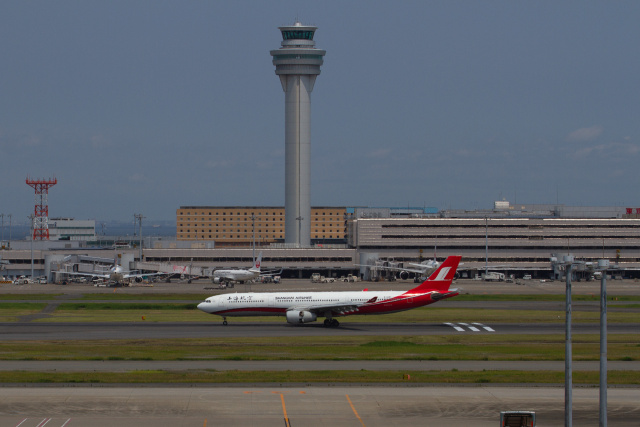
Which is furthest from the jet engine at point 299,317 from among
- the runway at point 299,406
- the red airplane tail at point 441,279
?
the runway at point 299,406

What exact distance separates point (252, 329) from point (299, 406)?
34618 mm

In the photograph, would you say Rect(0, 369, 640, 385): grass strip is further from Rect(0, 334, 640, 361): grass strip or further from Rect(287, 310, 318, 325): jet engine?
Rect(287, 310, 318, 325): jet engine

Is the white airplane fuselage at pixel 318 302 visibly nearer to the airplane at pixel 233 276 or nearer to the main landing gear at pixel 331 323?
the main landing gear at pixel 331 323

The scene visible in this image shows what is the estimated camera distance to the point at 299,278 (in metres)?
186

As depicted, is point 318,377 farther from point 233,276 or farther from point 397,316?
point 233,276

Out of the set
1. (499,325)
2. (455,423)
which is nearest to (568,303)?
(455,423)

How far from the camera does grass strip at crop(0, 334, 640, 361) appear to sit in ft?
189

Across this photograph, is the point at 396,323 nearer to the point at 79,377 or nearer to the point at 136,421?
the point at 79,377

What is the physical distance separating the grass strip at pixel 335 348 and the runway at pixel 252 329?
3084mm

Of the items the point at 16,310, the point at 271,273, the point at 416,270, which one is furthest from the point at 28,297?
the point at 416,270

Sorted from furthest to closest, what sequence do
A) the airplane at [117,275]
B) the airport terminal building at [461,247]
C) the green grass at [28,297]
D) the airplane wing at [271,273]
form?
the airport terminal building at [461,247], the airplane wing at [271,273], the airplane at [117,275], the green grass at [28,297]

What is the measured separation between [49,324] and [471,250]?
414ft

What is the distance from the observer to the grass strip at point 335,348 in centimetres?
5759

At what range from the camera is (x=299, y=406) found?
41.5 meters
